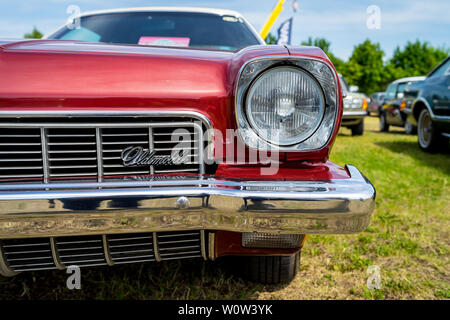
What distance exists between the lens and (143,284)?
183cm

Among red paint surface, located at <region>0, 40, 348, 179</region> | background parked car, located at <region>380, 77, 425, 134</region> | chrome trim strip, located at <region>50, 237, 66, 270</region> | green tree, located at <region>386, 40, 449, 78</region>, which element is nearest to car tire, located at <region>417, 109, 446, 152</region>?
background parked car, located at <region>380, 77, 425, 134</region>

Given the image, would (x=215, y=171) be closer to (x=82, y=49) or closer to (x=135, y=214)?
(x=135, y=214)

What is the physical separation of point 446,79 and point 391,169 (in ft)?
5.17

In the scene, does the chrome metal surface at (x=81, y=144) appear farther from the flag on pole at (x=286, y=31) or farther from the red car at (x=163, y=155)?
the flag on pole at (x=286, y=31)

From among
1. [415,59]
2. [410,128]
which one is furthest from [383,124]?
[415,59]

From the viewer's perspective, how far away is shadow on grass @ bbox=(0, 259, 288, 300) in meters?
1.75

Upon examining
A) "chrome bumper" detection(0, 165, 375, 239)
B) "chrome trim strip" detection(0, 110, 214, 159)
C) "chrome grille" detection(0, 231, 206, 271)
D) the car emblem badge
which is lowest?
"chrome grille" detection(0, 231, 206, 271)

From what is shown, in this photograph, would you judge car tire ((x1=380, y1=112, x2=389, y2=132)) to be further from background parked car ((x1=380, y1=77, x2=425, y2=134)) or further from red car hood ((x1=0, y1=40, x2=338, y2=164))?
red car hood ((x1=0, y1=40, x2=338, y2=164))

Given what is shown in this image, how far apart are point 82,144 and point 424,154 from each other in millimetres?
5305

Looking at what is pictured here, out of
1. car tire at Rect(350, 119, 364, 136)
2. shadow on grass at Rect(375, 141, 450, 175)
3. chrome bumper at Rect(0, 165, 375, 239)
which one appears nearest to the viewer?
chrome bumper at Rect(0, 165, 375, 239)

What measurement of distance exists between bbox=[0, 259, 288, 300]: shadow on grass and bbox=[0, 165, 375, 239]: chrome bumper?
1.99 feet

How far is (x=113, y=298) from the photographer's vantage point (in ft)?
5.66

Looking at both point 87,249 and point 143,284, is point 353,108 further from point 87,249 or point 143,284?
point 87,249
